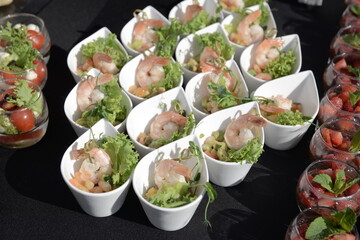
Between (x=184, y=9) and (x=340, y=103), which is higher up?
(x=184, y=9)

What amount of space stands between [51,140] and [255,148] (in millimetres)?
1316

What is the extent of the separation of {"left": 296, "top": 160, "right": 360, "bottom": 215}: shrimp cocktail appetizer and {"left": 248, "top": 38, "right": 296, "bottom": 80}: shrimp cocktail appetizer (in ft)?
3.01

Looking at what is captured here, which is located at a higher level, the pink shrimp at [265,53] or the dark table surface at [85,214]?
the pink shrimp at [265,53]

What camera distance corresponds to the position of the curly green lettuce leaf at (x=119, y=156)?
8.03 ft

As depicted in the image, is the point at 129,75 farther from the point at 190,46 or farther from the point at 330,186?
the point at 330,186

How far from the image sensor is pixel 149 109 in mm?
2842

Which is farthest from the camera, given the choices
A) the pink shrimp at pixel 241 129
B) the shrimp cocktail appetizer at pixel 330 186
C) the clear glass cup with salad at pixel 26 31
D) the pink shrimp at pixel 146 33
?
the pink shrimp at pixel 146 33

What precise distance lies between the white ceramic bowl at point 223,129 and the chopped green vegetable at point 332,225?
550mm

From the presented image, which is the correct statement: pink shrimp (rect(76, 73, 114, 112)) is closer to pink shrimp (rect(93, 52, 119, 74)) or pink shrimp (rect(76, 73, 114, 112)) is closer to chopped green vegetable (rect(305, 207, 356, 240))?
pink shrimp (rect(93, 52, 119, 74))

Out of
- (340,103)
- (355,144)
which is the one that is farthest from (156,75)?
(355,144)

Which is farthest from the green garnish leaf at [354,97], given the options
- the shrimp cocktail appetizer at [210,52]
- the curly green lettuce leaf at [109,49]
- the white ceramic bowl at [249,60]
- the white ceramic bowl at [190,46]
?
the curly green lettuce leaf at [109,49]

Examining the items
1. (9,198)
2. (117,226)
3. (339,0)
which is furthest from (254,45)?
(9,198)

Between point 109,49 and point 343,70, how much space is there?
1640 mm

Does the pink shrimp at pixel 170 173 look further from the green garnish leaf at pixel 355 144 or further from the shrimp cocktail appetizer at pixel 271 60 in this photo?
the shrimp cocktail appetizer at pixel 271 60
